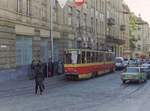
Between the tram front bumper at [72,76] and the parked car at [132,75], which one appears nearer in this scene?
the parked car at [132,75]

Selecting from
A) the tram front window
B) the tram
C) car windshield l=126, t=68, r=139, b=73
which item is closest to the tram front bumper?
the tram

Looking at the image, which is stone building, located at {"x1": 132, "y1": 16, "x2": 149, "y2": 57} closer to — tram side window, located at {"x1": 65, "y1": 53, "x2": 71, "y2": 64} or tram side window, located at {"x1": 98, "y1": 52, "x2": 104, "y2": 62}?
tram side window, located at {"x1": 98, "y1": 52, "x2": 104, "y2": 62}

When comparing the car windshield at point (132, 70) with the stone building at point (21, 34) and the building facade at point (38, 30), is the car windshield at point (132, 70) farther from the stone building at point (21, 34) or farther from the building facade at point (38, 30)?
the stone building at point (21, 34)

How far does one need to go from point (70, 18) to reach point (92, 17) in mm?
11927

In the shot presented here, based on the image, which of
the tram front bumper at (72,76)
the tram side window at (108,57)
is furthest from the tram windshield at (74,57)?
the tram side window at (108,57)

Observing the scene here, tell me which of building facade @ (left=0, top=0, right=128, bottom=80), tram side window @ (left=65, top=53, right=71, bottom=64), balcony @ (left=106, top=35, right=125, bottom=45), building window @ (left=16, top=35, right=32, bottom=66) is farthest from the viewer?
balcony @ (left=106, top=35, right=125, bottom=45)

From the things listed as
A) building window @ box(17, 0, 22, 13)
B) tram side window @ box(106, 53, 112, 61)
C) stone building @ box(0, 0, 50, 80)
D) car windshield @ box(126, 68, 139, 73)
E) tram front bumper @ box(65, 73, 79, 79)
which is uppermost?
building window @ box(17, 0, 22, 13)

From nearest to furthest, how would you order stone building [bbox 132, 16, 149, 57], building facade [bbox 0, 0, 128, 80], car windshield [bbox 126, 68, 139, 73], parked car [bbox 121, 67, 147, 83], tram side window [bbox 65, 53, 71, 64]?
building facade [bbox 0, 0, 128, 80], parked car [bbox 121, 67, 147, 83], car windshield [bbox 126, 68, 139, 73], tram side window [bbox 65, 53, 71, 64], stone building [bbox 132, 16, 149, 57]

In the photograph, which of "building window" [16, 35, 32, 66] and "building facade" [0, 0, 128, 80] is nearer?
"building facade" [0, 0, 128, 80]

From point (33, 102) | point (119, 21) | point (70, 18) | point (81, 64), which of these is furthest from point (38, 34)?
point (119, 21)

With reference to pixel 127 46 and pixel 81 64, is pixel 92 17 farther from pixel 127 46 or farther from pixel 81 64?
pixel 127 46

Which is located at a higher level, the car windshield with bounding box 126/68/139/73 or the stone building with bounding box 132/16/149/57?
the stone building with bounding box 132/16/149/57

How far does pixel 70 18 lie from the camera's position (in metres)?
49.6

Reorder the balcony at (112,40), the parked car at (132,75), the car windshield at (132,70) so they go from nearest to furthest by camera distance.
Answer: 1. the parked car at (132,75)
2. the car windshield at (132,70)
3. the balcony at (112,40)
